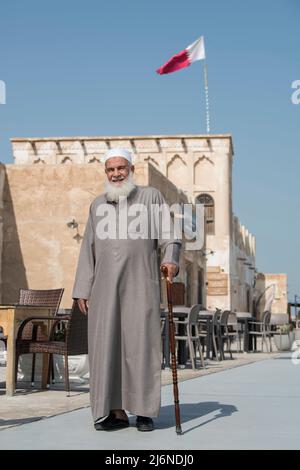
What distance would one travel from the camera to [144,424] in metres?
4.45

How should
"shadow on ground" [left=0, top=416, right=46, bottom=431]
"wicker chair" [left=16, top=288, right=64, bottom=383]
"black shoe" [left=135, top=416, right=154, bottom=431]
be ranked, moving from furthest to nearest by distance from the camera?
1. "wicker chair" [left=16, top=288, right=64, bottom=383]
2. "shadow on ground" [left=0, top=416, right=46, bottom=431]
3. "black shoe" [left=135, top=416, right=154, bottom=431]

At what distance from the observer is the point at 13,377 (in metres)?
6.86

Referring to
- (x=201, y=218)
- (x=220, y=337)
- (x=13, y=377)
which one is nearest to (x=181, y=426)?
(x=13, y=377)

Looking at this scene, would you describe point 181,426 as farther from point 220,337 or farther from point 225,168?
point 225,168

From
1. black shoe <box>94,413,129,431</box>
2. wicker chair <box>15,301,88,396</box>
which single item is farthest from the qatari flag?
black shoe <box>94,413,129,431</box>

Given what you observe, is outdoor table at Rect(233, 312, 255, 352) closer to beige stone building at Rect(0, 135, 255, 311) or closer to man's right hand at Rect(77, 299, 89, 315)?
beige stone building at Rect(0, 135, 255, 311)

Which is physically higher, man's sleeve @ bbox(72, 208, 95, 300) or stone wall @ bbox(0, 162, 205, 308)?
stone wall @ bbox(0, 162, 205, 308)

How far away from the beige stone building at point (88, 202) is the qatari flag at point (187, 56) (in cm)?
411

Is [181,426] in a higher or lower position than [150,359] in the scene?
lower

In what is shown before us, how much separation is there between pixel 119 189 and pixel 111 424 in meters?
1.45

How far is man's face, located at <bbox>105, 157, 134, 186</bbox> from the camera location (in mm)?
4887

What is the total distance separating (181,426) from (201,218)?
84.5ft

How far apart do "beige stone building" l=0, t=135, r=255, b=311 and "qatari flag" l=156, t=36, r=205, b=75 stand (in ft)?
13.5
